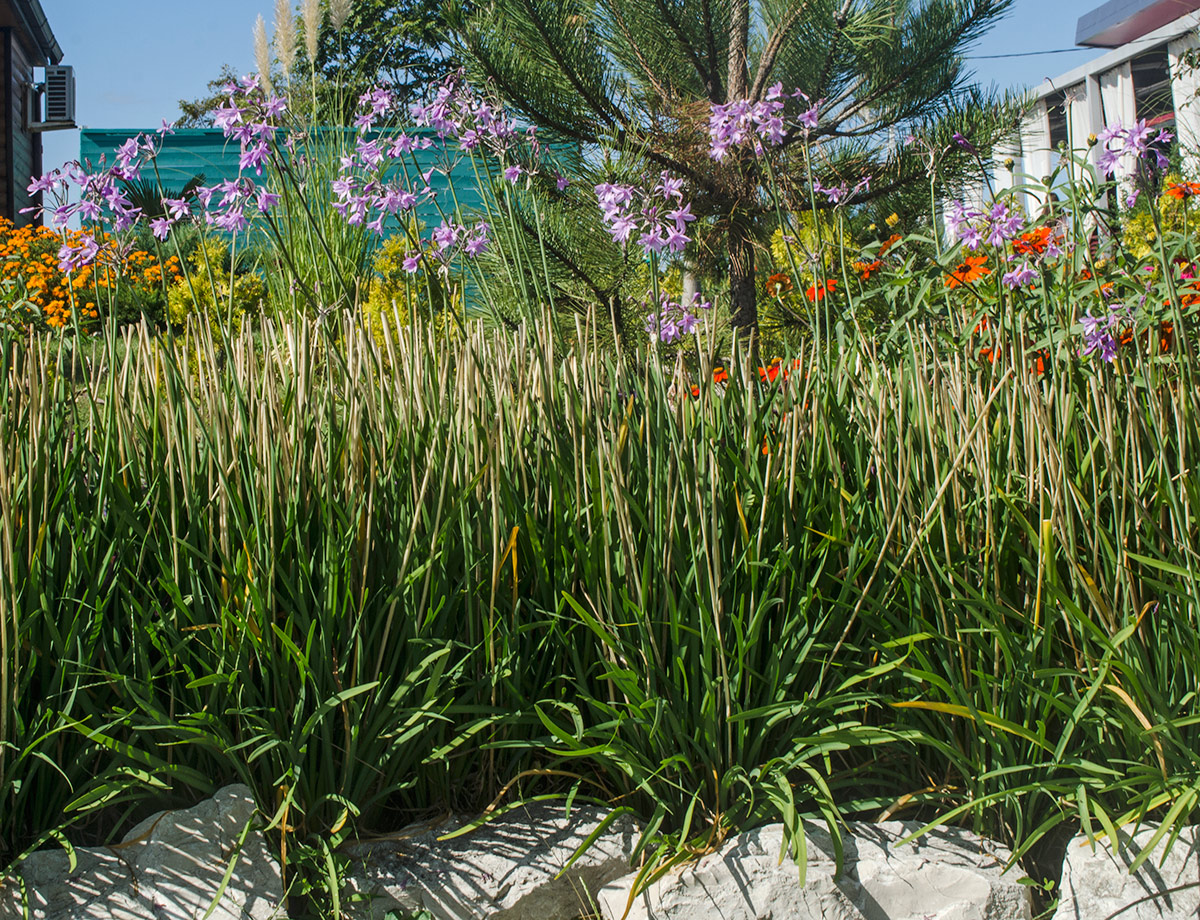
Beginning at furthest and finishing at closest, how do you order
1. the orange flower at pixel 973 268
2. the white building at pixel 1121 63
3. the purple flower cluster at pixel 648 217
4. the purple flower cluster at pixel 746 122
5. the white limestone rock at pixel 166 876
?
the white building at pixel 1121 63 → the orange flower at pixel 973 268 → the purple flower cluster at pixel 746 122 → the purple flower cluster at pixel 648 217 → the white limestone rock at pixel 166 876

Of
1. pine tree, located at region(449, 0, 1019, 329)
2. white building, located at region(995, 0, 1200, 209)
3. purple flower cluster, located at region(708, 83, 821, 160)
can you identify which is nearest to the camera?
purple flower cluster, located at region(708, 83, 821, 160)

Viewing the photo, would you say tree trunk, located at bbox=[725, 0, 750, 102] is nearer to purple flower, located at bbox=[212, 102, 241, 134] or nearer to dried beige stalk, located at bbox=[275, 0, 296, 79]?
dried beige stalk, located at bbox=[275, 0, 296, 79]

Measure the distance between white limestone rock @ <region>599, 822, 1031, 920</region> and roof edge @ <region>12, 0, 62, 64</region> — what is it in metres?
13.6

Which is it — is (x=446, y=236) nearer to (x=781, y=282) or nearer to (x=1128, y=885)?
(x=1128, y=885)

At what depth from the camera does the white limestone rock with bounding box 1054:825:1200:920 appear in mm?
1361

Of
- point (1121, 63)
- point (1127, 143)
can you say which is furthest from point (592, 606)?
point (1121, 63)

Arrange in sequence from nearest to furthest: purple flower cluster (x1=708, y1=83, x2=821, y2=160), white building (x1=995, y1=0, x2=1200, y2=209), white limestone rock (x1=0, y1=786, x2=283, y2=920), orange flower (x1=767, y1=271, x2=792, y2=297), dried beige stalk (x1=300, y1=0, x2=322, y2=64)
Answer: white limestone rock (x1=0, y1=786, x2=283, y2=920), purple flower cluster (x1=708, y1=83, x2=821, y2=160), orange flower (x1=767, y1=271, x2=792, y2=297), dried beige stalk (x1=300, y1=0, x2=322, y2=64), white building (x1=995, y1=0, x2=1200, y2=209)

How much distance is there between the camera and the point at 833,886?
140cm

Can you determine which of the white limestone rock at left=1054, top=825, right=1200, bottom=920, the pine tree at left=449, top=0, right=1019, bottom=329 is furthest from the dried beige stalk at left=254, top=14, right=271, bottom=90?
the white limestone rock at left=1054, top=825, right=1200, bottom=920

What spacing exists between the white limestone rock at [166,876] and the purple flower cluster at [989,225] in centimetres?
171

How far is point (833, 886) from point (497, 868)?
0.51 meters

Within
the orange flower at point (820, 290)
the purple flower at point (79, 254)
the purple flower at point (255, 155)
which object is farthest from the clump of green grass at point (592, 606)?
the purple flower at point (255, 155)

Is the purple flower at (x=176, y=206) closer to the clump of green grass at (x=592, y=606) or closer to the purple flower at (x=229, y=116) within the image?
the purple flower at (x=229, y=116)

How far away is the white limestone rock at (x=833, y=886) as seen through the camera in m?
1.38
